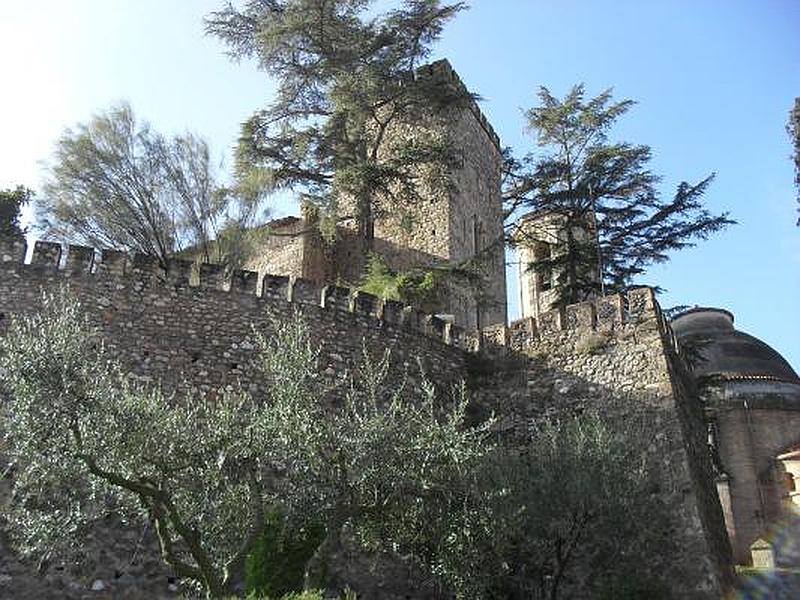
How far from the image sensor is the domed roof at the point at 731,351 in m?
27.8

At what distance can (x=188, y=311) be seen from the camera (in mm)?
12773

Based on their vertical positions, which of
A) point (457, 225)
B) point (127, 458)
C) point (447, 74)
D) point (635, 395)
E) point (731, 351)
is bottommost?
point (127, 458)

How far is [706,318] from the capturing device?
30.1 m

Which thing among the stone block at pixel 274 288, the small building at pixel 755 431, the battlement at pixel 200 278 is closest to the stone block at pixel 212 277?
the battlement at pixel 200 278

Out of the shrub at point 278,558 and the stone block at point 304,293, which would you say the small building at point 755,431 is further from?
the shrub at point 278,558

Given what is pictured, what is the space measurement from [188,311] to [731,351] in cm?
2082

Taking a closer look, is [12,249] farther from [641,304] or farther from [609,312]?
[641,304]

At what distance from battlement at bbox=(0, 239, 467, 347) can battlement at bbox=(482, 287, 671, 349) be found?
0.99 metres

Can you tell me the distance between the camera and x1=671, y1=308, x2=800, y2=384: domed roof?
91.1 feet

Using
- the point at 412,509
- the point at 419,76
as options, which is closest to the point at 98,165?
the point at 419,76

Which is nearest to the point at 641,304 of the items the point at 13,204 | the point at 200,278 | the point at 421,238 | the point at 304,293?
the point at 304,293

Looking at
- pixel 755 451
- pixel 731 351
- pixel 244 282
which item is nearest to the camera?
pixel 244 282

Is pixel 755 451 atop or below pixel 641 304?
A: below

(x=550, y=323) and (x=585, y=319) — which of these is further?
(x=550, y=323)
